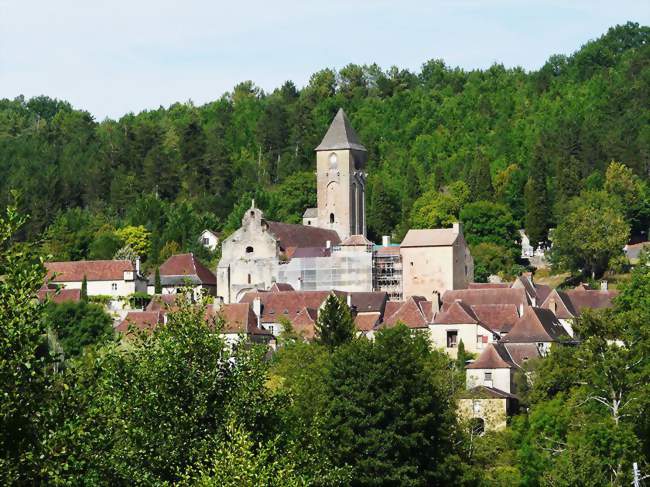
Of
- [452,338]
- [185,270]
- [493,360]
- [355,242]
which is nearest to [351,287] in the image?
[355,242]

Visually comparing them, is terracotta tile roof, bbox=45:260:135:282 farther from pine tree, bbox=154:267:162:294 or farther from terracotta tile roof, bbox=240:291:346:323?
terracotta tile roof, bbox=240:291:346:323

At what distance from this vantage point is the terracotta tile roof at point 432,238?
74688 mm

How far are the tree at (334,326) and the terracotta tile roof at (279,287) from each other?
1514 cm

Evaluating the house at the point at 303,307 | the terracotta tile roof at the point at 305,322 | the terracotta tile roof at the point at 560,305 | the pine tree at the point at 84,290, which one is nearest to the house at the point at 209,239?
the pine tree at the point at 84,290

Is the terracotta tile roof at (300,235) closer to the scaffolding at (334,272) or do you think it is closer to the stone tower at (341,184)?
the stone tower at (341,184)

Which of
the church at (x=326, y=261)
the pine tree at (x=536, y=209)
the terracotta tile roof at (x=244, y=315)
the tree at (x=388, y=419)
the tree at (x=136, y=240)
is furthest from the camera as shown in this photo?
the tree at (x=136, y=240)

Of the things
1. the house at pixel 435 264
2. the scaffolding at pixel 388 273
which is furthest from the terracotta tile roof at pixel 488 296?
the scaffolding at pixel 388 273

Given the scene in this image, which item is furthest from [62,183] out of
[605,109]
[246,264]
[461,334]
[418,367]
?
[418,367]

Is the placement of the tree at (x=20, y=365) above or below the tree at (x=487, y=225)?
below

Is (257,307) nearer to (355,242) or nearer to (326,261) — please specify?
(326,261)

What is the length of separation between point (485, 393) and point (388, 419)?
1104 centimetres

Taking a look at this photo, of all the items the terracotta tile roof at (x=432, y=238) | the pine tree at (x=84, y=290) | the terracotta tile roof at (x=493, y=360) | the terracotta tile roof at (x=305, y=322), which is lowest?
the terracotta tile roof at (x=493, y=360)

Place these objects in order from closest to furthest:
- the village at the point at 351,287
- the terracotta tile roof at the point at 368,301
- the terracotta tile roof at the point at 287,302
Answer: the village at the point at 351,287 < the terracotta tile roof at the point at 368,301 < the terracotta tile roof at the point at 287,302

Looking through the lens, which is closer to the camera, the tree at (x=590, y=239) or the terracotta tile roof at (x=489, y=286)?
the terracotta tile roof at (x=489, y=286)
